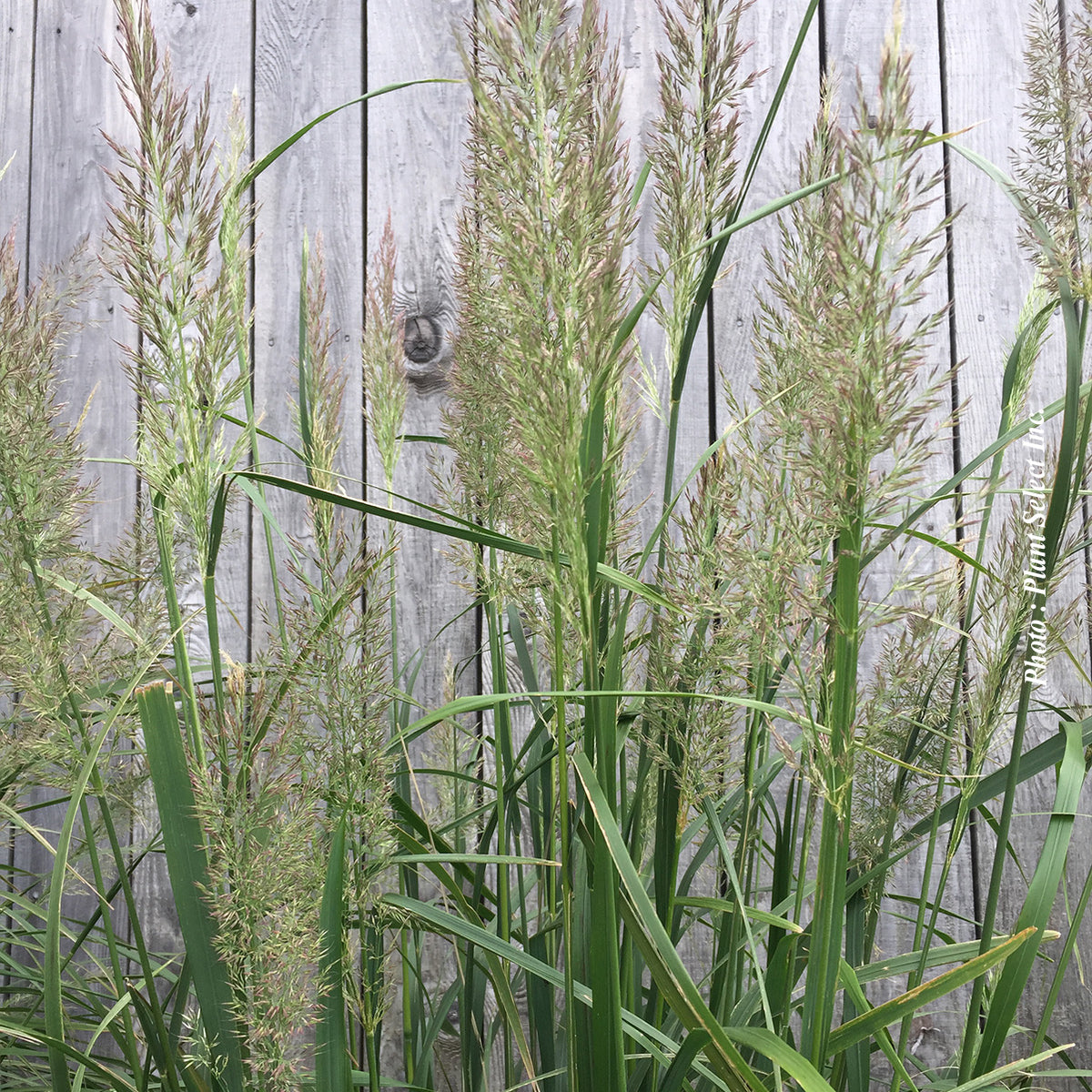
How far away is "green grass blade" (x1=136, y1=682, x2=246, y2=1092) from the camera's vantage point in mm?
600

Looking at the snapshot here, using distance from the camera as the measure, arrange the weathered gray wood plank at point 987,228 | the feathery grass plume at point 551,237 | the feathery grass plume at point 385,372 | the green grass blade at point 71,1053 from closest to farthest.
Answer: the feathery grass plume at point 551,237 < the green grass blade at point 71,1053 < the feathery grass plume at point 385,372 < the weathered gray wood plank at point 987,228

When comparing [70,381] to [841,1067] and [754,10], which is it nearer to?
[754,10]

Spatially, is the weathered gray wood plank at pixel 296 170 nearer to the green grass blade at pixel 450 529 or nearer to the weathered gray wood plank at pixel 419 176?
the weathered gray wood plank at pixel 419 176

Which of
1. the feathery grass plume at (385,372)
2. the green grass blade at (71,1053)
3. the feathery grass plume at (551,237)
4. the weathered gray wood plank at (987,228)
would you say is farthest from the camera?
the weathered gray wood plank at (987,228)

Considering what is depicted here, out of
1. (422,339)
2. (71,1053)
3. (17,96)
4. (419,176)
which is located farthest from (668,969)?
(17,96)

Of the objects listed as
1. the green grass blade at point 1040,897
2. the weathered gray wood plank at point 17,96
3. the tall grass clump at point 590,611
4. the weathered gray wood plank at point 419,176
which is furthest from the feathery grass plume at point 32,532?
the weathered gray wood plank at point 17,96

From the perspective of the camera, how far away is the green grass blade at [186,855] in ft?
1.97

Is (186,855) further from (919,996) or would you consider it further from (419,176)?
(419,176)

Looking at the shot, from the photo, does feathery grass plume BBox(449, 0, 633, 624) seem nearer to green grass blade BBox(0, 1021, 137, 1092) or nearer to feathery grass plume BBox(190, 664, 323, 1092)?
feathery grass plume BBox(190, 664, 323, 1092)

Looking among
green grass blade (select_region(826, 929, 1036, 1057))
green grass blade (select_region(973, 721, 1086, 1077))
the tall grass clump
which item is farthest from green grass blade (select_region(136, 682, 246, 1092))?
green grass blade (select_region(973, 721, 1086, 1077))

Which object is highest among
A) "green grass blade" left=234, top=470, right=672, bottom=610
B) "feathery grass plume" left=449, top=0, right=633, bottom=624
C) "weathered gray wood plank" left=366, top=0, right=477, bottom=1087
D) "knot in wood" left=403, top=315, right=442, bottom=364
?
"weathered gray wood plank" left=366, top=0, right=477, bottom=1087

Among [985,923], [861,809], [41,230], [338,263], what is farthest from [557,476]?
[41,230]

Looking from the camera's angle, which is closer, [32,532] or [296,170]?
[32,532]

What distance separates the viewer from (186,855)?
61 centimetres
